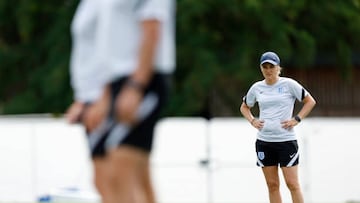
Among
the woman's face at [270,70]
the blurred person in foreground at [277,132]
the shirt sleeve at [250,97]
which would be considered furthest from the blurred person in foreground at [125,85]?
the shirt sleeve at [250,97]

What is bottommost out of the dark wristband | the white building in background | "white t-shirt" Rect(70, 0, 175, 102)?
the white building in background

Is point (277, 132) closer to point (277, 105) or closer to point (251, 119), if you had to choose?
point (277, 105)

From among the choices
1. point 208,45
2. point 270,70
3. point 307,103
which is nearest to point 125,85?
point 270,70

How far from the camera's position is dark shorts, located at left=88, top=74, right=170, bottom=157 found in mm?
5305

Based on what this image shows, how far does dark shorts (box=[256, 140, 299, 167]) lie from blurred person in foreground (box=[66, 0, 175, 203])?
5371 millimetres

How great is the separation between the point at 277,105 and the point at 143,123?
5683 millimetres

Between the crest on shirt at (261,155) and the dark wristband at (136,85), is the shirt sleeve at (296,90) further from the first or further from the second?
the dark wristband at (136,85)

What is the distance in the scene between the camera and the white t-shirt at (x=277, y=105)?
1086 centimetres

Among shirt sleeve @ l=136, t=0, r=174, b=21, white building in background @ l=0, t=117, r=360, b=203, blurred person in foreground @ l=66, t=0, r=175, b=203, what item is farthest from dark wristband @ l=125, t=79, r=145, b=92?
white building in background @ l=0, t=117, r=360, b=203

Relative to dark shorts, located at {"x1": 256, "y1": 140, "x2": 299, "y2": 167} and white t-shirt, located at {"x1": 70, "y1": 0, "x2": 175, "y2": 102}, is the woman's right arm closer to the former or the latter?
dark shorts, located at {"x1": 256, "y1": 140, "x2": 299, "y2": 167}

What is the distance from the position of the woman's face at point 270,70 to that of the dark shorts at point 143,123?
5.29m

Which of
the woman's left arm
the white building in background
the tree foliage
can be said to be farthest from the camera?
the tree foliage

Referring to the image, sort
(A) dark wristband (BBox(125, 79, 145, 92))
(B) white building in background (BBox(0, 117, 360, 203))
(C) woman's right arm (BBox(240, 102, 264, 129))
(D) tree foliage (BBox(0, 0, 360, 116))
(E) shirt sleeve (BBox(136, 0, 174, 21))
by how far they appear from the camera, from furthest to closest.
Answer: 1. (D) tree foliage (BBox(0, 0, 360, 116))
2. (B) white building in background (BBox(0, 117, 360, 203))
3. (C) woman's right arm (BBox(240, 102, 264, 129))
4. (E) shirt sleeve (BBox(136, 0, 174, 21))
5. (A) dark wristband (BBox(125, 79, 145, 92))

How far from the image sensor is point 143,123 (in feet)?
17.5
